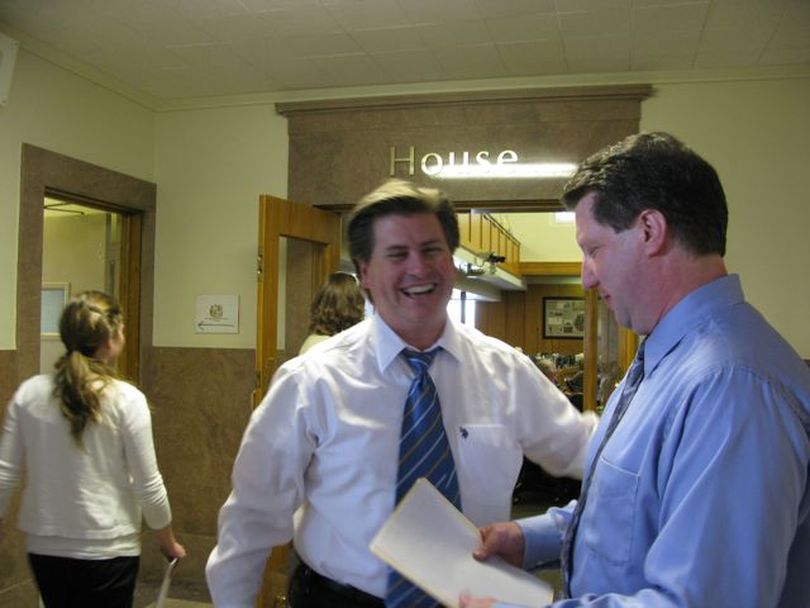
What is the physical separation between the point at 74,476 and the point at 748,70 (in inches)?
135

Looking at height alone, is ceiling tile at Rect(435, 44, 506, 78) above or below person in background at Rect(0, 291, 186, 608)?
above

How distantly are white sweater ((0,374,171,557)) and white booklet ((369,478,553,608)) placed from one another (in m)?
1.29

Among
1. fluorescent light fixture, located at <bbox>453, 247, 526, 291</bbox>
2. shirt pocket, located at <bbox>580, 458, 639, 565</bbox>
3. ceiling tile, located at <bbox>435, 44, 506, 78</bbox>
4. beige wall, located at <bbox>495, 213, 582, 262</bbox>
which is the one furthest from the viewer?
beige wall, located at <bbox>495, 213, 582, 262</bbox>

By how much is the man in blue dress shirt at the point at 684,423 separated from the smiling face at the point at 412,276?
1.32ft

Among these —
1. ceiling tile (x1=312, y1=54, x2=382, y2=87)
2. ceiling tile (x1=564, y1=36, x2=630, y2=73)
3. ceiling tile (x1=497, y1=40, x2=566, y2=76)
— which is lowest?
ceiling tile (x1=564, y1=36, x2=630, y2=73)

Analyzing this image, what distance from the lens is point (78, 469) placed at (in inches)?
87.0

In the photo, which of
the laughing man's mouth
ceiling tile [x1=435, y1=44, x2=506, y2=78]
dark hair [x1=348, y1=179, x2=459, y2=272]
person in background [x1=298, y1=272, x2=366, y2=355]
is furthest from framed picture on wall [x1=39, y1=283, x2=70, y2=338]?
the laughing man's mouth

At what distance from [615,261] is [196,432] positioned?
140 inches

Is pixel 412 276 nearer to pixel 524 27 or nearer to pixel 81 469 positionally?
pixel 81 469

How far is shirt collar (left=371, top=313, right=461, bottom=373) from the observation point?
148 centimetres

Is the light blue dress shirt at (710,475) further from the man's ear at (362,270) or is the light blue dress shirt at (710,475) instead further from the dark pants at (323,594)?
the man's ear at (362,270)

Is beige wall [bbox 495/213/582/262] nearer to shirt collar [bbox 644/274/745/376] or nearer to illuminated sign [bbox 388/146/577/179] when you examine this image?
illuminated sign [bbox 388/146/577/179]

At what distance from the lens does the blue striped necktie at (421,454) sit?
135 centimetres

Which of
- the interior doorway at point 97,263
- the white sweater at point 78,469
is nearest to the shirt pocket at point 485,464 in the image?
the white sweater at point 78,469
